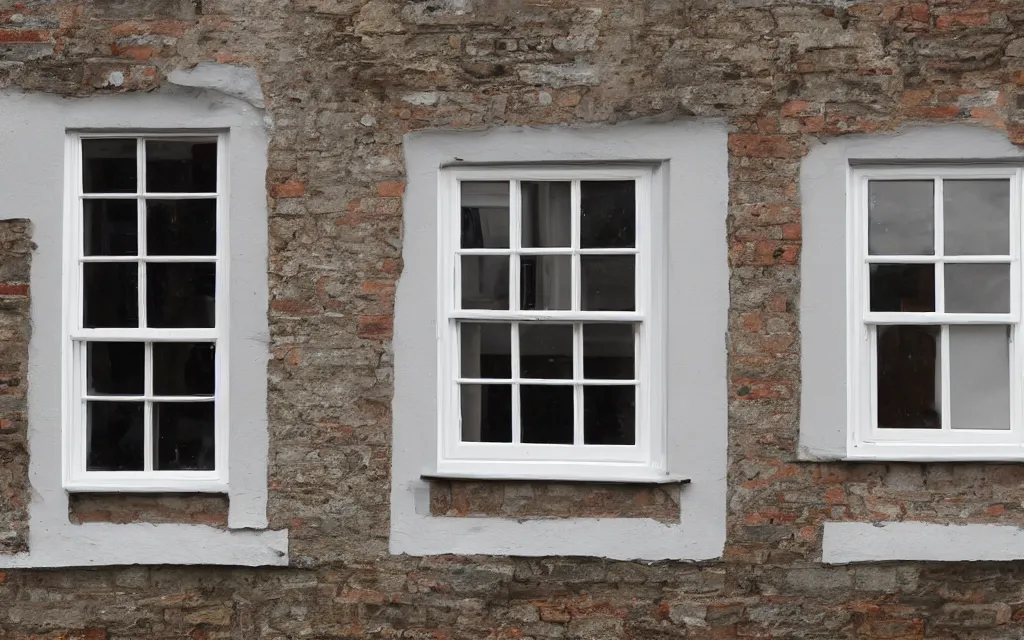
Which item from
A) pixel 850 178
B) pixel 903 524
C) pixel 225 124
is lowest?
pixel 903 524

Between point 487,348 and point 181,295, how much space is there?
1604mm

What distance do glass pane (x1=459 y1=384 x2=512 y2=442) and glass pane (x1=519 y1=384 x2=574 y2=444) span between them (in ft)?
0.32

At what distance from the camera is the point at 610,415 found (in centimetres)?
465

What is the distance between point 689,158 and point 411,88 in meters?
1.43

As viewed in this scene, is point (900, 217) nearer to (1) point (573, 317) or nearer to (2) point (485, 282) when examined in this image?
(1) point (573, 317)

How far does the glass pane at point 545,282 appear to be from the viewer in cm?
464

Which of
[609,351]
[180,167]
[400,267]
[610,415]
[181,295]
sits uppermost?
[180,167]

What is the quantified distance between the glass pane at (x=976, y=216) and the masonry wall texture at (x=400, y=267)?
0.29 metres

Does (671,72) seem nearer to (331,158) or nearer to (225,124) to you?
(331,158)

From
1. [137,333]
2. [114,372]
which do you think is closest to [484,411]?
[137,333]

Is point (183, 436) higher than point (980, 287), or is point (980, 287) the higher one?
point (980, 287)

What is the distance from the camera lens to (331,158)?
4535 mm

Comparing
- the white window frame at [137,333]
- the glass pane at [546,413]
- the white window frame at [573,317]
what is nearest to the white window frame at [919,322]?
the white window frame at [573,317]

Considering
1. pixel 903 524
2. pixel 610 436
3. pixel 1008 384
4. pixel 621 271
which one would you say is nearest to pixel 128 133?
pixel 621 271
